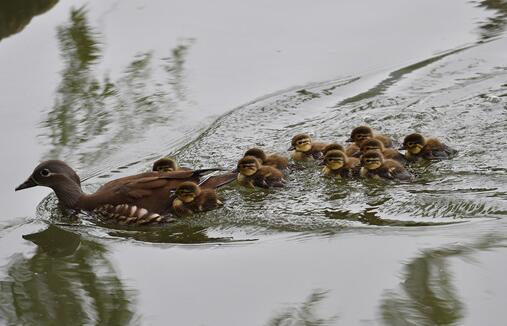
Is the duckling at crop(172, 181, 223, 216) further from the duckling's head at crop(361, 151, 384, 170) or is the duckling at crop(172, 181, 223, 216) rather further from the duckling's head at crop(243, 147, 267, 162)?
the duckling's head at crop(361, 151, 384, 170)

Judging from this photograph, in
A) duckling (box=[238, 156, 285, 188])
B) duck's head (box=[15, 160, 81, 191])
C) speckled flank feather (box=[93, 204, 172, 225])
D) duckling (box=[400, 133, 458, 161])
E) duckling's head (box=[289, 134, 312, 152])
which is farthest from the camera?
duckling's head (box=[289, 134, 312, 152])

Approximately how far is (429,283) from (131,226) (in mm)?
1757

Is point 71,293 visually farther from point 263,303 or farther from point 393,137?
point 393,137

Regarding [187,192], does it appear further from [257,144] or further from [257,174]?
[257,144]

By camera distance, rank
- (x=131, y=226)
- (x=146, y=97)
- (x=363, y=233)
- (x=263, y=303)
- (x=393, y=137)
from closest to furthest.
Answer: (x=263, y=303)
(x=363, y=233)
(x=131, y=226)
(x=393, y=137)
(x=146, y=97)

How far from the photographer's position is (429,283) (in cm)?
420

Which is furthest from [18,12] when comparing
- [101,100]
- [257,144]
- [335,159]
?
[335,159]

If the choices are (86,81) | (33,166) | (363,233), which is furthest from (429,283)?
(86,81)

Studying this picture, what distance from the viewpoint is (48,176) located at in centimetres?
544

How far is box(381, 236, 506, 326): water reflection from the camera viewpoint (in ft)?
12.9

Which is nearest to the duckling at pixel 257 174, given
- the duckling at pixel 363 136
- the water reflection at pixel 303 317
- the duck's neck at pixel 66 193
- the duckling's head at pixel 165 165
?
the duckling's head at pixel 165 165

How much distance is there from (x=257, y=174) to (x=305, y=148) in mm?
449

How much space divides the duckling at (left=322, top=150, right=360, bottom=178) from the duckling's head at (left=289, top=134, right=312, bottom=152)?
24 cm

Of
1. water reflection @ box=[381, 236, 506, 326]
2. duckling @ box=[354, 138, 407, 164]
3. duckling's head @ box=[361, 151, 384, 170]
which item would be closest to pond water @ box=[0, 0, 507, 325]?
water reflection @ box=[381, 236, 506, 326]
